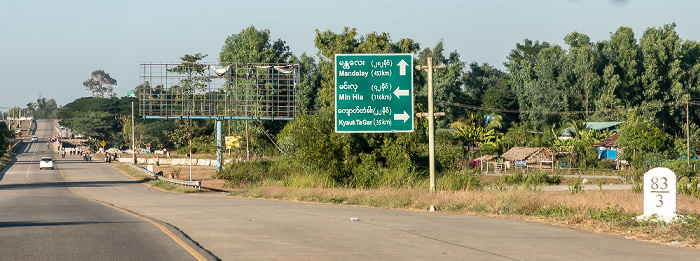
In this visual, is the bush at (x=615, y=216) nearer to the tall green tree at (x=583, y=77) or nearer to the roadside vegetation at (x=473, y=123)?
the roadside vegetation at (x=473, y=123)

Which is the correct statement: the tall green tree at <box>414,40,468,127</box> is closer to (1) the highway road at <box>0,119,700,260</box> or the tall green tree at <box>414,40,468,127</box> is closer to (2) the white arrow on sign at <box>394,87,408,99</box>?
(2) the white arrow on sign at <box>394,87,408,99</box>

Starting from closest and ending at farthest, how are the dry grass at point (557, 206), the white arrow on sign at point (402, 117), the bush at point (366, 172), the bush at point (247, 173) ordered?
the dry grass at point (557, 206)
the white arrow on sign at point (402, 117)
the bush at point (366, 172)
the bush at point (247, 173)

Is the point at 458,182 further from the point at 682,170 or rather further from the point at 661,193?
the point at 682,170

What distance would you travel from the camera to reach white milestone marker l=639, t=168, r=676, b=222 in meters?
14.0

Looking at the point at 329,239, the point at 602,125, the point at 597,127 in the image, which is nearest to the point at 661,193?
the point at 329,239

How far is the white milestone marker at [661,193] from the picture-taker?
14.0 m

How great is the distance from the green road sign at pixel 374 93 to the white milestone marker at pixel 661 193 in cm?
1183

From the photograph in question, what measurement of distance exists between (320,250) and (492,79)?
109m

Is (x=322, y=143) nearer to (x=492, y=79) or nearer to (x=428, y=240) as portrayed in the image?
(x=428, y=240)

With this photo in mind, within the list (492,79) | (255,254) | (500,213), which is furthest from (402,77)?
(492,79)

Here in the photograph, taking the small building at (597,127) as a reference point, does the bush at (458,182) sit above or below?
below

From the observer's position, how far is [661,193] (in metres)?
14.2

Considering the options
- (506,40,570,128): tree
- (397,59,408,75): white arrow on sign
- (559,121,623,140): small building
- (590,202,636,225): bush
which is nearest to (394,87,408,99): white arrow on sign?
(397,59,408,75): white arrow on sign

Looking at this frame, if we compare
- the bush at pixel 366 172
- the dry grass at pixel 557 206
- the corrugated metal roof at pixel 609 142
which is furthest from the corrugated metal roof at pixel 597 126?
the dry grass at pixel 557 206
